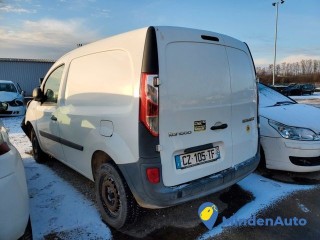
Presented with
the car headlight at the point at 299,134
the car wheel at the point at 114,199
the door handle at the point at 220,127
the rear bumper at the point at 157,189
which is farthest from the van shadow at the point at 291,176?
the car wheel at the point at 114,199

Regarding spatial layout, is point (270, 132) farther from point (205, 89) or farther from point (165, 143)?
point (165, 143)

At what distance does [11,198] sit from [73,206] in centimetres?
160

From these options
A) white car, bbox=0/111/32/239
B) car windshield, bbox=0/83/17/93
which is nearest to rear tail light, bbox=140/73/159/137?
white car, bbox=0/111/32/239

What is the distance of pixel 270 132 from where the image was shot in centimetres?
430

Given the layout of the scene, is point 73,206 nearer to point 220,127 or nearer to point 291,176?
point 220,127

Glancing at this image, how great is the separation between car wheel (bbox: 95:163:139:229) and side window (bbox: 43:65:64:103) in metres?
1.59

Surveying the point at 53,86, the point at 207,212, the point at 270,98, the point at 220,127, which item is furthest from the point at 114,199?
the point at 270,98

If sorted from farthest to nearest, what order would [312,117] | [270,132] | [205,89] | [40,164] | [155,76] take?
[40,164] < [312,117] < [270,132] < [205,89] < [155,76]

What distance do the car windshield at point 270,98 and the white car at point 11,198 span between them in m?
3.90

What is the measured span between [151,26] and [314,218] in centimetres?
264

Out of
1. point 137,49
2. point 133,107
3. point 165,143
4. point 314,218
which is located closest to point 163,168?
point 165,143

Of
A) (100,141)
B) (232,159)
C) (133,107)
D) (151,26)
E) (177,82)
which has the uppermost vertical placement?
(151,26)

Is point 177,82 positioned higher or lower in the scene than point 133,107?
higher

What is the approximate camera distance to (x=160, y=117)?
8.39 feet
